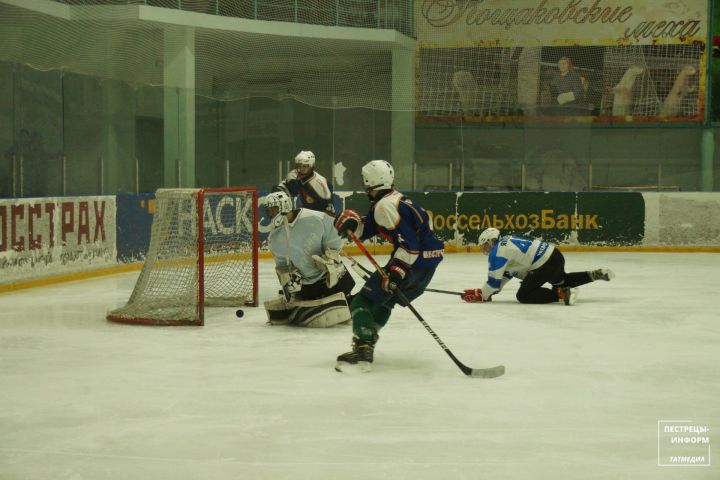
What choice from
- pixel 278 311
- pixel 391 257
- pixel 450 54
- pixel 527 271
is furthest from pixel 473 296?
pixel 450 54

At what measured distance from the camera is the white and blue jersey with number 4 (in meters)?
8.53

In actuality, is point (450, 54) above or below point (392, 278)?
above

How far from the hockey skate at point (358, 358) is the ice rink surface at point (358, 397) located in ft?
0.24

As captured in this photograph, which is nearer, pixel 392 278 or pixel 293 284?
pixel 392 278

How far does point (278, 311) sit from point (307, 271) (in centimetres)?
38

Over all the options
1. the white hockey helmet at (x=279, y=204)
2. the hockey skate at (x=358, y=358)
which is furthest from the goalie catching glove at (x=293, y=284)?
the hockey skate at (x=358, y=358)

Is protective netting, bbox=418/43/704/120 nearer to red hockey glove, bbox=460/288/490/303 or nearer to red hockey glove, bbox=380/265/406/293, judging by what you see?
red hockey glove, bbox=460/288/490/303

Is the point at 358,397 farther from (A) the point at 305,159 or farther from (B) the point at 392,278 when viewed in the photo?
(A) the point at 305,159

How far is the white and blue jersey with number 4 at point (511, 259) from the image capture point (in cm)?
853

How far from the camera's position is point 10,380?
557cm

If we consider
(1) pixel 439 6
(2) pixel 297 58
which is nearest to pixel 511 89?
(1) pixel 439 6

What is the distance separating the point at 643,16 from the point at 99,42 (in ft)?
32.1

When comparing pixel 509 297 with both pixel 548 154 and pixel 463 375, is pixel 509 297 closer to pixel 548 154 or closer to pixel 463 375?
pixel 463 375

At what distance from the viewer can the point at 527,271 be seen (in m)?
8.91
